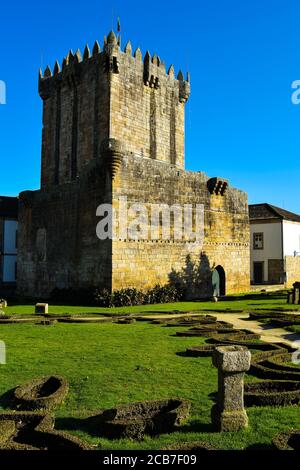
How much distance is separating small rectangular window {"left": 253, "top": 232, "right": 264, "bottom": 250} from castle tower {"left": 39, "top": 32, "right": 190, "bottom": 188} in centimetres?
1065

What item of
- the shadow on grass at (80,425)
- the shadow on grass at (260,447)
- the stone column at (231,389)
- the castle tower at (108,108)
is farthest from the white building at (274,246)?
the shadow on grass at (260,447)

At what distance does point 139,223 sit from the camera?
75.6 feet

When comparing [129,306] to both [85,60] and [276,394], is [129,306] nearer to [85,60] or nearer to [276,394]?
[276,394]

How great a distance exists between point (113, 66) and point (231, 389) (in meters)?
27.2

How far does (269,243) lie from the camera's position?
3919cm

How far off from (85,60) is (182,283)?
1697 cm

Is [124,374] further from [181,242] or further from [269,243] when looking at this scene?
[269,243]

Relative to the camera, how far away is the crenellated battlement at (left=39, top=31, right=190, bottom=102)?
29.8m

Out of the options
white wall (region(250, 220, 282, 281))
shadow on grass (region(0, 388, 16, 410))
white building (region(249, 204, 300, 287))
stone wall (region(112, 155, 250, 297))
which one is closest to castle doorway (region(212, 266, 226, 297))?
stone wall (region(112, 155, 250, 297))

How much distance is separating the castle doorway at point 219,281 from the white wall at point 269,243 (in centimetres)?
1193

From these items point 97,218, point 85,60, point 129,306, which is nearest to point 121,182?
point 97,218

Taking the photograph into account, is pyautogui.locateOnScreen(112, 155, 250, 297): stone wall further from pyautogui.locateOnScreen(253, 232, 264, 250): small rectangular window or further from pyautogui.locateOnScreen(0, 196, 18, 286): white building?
pyautogui.locateOnScreen(0, 196, 18, 286): white building

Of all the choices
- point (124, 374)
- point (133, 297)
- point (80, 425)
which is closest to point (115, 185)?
point (133, 297)

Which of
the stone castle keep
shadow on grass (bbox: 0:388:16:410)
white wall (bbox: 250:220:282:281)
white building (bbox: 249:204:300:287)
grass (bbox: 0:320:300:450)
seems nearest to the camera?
grass (bbox: 0:320:300:450)
